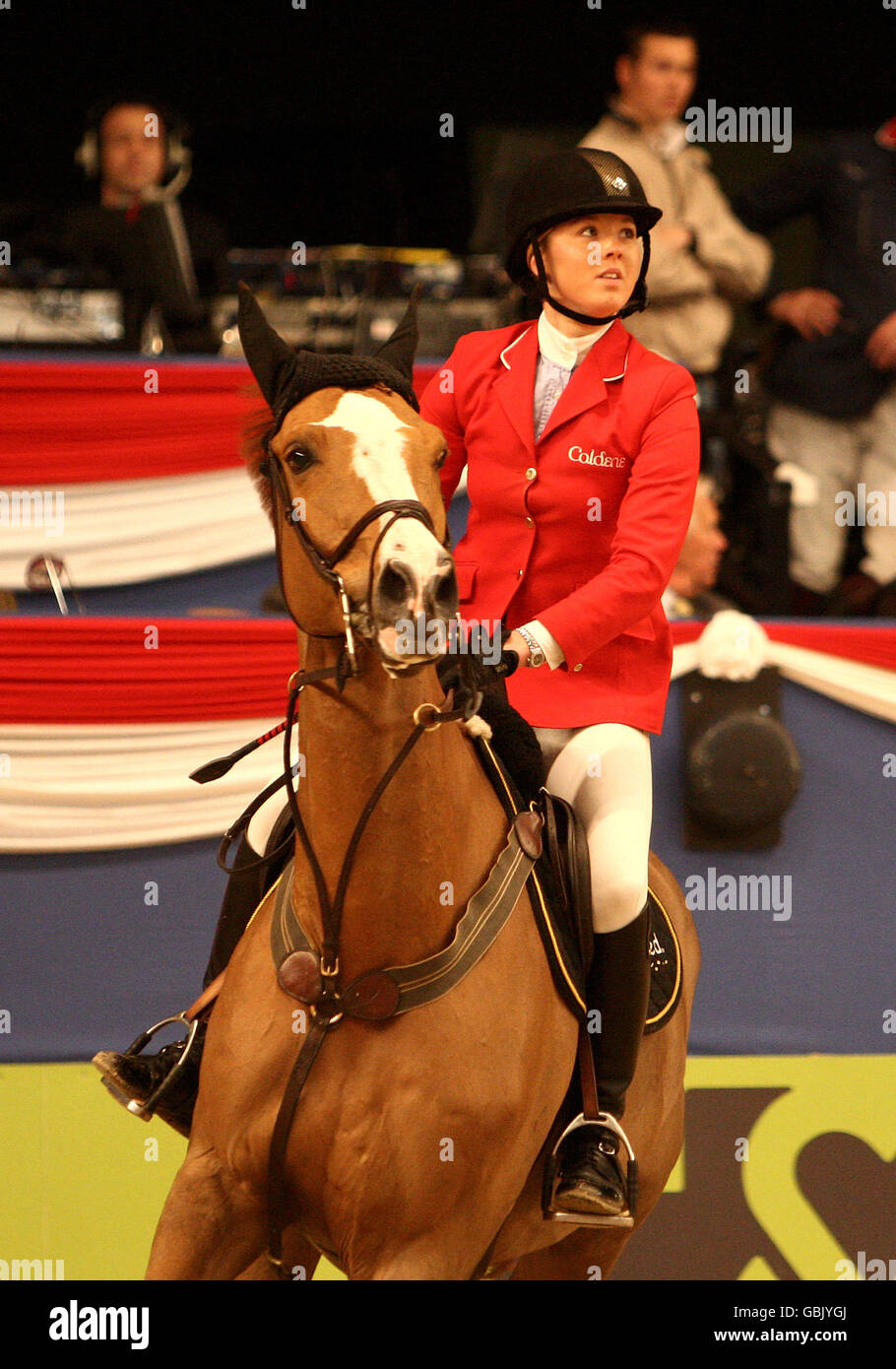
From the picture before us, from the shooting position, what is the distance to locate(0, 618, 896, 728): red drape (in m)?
5.08

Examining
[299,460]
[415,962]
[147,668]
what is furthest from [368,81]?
[415,962]

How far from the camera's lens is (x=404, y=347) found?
273 centimetres

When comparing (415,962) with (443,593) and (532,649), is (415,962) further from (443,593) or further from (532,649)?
(443,593)

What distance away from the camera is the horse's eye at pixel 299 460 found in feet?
7.89

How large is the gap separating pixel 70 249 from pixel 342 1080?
4748mm

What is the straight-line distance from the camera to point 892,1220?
4824 millimetres

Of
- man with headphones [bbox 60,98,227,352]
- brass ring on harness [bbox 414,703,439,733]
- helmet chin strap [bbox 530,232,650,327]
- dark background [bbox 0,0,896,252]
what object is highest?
dark background [bbox 0,0,896,252]

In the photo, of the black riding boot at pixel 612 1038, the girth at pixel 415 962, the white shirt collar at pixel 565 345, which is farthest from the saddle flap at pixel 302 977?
the white shirt collar at pixel 565 345

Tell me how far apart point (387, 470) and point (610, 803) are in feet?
3.38

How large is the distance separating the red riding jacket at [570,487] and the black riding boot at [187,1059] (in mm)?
624

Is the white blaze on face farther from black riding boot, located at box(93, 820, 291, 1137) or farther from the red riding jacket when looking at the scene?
black riding boot, located at box(93, 820, 291, 1137)

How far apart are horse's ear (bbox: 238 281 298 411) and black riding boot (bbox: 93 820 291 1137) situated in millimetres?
871

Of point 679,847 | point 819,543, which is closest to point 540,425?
point 679,847

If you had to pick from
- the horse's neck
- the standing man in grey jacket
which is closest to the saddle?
the horse's neck
